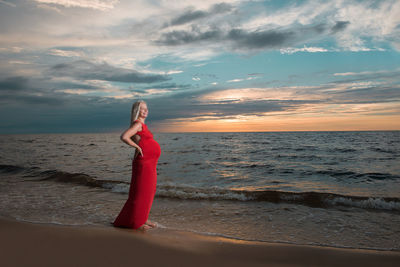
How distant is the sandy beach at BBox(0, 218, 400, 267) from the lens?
3631mm

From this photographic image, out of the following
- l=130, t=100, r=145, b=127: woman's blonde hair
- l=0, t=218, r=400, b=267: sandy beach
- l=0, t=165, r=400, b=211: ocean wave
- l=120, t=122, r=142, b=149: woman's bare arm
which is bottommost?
l=0, t=165, r=400, b=211: ocean wave

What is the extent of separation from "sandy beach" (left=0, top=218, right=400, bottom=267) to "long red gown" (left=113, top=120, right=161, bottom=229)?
1.55 feet

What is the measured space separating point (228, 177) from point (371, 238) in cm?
826

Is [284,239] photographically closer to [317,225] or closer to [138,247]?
[317,225]

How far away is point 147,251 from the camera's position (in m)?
3.97

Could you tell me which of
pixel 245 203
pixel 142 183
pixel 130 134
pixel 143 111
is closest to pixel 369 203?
pixel 245 203

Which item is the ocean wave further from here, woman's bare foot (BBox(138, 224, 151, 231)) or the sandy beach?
the sandy beach

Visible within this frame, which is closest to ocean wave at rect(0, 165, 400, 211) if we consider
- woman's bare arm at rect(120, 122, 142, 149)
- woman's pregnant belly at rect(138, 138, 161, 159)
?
woman's pregnant belly at rect(138, 138, 161, 159)

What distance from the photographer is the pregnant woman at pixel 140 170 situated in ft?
16.0

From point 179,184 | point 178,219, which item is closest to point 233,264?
point 178,219

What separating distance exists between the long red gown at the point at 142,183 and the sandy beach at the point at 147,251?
1.55ft

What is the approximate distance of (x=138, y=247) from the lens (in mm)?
4090

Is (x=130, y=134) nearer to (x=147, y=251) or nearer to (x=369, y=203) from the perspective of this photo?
(x=147, y=251)

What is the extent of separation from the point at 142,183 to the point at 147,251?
1451 mm
